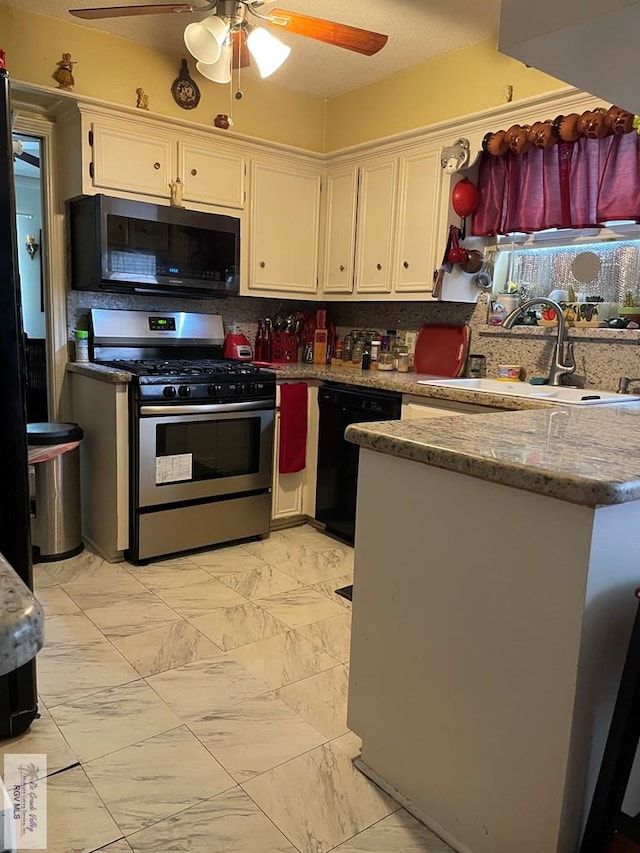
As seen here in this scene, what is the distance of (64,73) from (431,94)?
73.0 inches

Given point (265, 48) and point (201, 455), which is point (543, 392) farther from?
point (265, 48)

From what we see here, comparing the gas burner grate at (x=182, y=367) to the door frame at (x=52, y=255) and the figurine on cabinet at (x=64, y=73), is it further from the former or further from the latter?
the figurine on cabinet at (x=64, y=73)

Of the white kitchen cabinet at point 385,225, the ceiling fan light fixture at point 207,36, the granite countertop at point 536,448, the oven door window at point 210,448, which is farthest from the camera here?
the white kitchen cabinet at point 385,225

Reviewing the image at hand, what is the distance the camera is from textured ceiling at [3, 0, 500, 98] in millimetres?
2854

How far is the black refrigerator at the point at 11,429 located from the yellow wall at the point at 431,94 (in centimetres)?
230

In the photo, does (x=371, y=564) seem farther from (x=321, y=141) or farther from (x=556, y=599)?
(x=321, y=141)

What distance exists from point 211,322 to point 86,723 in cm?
244

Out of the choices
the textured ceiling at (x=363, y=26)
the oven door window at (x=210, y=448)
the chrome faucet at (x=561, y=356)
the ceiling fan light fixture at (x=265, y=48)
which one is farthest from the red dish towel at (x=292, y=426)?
the textured ceiling at (x=363, y=26)

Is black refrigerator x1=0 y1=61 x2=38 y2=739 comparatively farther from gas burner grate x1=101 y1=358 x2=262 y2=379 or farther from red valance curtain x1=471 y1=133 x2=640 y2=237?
red valance curtain x1=471 y1=133 x2=640 y2=237

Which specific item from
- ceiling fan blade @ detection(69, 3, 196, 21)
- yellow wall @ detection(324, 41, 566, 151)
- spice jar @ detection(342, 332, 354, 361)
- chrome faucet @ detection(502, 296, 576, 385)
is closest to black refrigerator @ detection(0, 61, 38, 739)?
ceiling fan blade @ detection(69, 3, 196, 21)

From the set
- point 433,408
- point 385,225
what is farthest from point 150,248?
point 433,408

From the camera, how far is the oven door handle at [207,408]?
300cm

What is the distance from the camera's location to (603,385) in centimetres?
294

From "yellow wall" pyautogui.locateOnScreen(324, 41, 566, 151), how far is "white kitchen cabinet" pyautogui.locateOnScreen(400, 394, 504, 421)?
1470 millimetres
